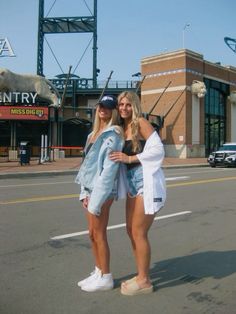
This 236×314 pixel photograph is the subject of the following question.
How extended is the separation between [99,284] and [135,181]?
3.60 ft

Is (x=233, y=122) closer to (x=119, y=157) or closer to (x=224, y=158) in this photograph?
(x=224, y=158)

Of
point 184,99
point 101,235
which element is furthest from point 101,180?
point 184,99

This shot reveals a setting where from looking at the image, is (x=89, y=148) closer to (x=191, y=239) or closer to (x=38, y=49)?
(x=191, y=239)

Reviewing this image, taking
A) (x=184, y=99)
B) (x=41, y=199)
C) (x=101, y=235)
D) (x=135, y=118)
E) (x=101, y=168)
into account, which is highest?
(x=184, y=99)

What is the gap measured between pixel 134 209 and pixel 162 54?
4190cm

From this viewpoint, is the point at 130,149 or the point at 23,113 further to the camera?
the point at 23,113

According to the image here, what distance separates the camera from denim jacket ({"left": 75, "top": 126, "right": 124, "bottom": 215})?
4.46 m

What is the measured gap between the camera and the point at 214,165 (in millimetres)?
31766

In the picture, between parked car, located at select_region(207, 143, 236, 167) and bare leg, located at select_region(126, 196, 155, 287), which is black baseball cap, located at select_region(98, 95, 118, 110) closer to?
bare leg, located at select_region(126, 196, 155, 287)

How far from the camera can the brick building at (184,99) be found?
4359 centimetres

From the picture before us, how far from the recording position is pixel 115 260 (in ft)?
19.5

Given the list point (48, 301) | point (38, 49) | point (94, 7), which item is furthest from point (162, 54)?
point (48, 301)

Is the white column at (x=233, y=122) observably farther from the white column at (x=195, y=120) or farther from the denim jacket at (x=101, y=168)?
the denim jacket at (x=101, y=168)

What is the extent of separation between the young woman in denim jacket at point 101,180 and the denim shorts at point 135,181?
17cm
